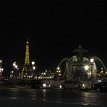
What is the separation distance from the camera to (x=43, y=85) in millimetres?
70562

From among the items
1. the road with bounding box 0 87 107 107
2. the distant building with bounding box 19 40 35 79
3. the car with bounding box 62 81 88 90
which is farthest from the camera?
the distant building with bounding box 19 40 35 79

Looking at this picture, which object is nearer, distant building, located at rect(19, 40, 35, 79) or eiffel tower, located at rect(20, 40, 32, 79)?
distant building, located at rect(19, 40, 35, 79)

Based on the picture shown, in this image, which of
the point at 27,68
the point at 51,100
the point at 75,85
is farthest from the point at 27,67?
the point at 51,100

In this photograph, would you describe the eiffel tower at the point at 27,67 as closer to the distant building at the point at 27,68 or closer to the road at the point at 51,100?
the distant building at the point at 27,68

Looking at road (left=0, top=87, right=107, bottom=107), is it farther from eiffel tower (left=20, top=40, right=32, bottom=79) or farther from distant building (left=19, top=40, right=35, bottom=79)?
eiffel tower (left=20, top=40, right=32, bottom=79)

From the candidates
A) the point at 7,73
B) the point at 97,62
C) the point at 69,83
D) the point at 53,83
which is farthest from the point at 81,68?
the point at 7,73

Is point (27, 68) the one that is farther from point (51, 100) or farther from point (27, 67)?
point (51, 100)

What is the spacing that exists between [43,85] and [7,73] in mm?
104970

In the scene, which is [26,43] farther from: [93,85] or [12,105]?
[12,105]

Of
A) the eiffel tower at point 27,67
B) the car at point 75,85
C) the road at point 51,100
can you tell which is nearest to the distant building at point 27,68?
the eiffel tower at point 27,67

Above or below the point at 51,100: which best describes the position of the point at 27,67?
above

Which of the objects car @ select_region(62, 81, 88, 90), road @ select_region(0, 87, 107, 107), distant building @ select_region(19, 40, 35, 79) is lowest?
road @ select_region(0, 87, 107, 107)

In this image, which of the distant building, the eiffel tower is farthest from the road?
the eiffel tower

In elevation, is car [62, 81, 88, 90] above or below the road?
above
